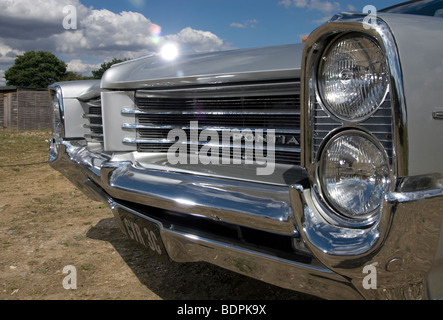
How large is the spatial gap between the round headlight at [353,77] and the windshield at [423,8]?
1.28m

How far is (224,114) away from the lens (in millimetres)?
2104

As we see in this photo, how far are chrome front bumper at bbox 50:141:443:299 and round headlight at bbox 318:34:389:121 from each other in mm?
312

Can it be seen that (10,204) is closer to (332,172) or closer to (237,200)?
(237,200)

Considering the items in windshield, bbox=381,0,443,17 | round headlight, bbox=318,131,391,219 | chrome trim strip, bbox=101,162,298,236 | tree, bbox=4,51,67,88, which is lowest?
chrome trim strip, bbox=101,162,298,236

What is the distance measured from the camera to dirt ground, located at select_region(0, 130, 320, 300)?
8.38 feet

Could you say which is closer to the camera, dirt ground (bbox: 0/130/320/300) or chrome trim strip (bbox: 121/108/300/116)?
chrome trim strip (bbox: 121/108/300/116)

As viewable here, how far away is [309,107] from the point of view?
145cm

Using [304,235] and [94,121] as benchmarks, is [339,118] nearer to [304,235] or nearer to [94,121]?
[304,235]

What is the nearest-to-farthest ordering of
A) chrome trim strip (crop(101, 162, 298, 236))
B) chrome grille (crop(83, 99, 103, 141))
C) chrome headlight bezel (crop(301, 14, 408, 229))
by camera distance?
1. chrome headlight bezel (crop(301, 14, 408, 229))
2. chrome trim strip (crop(101, 162, 298, 236))
3. chrome grille (crop(83, 99, 103, 141))

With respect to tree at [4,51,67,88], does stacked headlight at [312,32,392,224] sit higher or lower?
lower
